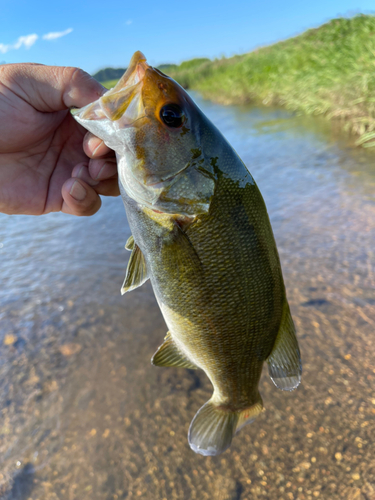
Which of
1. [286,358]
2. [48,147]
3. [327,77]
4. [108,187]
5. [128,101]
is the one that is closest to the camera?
[128,101]

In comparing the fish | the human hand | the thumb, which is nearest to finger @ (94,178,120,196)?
the human hand

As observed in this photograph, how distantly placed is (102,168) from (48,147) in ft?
2.60

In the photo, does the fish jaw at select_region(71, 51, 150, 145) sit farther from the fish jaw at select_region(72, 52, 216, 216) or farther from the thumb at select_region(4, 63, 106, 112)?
the thumb at select_region(4, 63, 106, 112)

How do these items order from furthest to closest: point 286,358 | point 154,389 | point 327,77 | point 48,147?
point 327,77 → point 154,389 → point 48,147 → point 286,358

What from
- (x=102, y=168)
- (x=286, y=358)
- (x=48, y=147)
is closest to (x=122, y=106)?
(x=102, y=168)

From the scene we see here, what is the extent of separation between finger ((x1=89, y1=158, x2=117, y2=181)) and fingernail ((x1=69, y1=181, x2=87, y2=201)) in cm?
13

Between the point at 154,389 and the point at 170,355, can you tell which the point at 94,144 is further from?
the point at 154,389

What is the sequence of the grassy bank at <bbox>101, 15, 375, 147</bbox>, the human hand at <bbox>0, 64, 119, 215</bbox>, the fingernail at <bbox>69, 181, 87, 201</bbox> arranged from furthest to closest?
the grassy bank at <bbox>101, 15, 375, 147</bbox> < the fingernail at <bbox>69, 181, 87, 201</bbox> < the human hand at <bbox>0, 64, 119, 215</bbox>

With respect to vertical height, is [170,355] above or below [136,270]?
below

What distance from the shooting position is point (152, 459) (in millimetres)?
2908

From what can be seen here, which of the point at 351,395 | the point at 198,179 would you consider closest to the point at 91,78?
the point at 198,179

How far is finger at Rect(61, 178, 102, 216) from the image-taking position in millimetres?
2359

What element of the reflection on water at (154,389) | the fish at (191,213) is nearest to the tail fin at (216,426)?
the fish at (191,213)

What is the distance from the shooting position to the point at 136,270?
195cm
